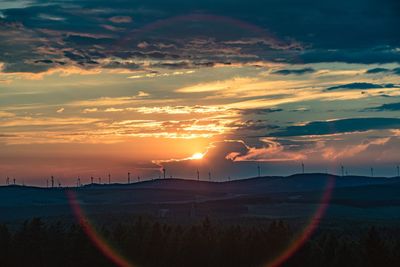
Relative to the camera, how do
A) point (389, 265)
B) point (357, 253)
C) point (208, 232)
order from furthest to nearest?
point (208, 232)
point (357, 253)
point (389, 265)

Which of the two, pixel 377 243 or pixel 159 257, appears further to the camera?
pixel 159 257

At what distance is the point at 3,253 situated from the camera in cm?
10006

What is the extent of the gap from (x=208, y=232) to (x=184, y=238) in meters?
5.20

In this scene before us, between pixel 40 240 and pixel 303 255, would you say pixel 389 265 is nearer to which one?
pixel 303 255

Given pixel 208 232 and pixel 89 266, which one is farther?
pixel 208 232

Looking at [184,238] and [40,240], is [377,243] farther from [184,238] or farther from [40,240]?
[40,240]

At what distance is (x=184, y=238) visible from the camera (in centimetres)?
10262

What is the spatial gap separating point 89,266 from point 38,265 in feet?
28.6

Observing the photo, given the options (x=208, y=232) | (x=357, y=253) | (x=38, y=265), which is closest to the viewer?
Answer: (x=357, y=253)

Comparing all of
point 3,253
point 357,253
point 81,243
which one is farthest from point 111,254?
point 357,253

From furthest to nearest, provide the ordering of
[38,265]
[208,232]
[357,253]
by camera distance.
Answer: [208,232] < [38,265] < [357,253]

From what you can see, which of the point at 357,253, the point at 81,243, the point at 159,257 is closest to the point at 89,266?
the point at 81,243

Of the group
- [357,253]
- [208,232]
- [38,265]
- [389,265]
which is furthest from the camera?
[208,232]

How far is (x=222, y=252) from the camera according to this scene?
100062 mm
